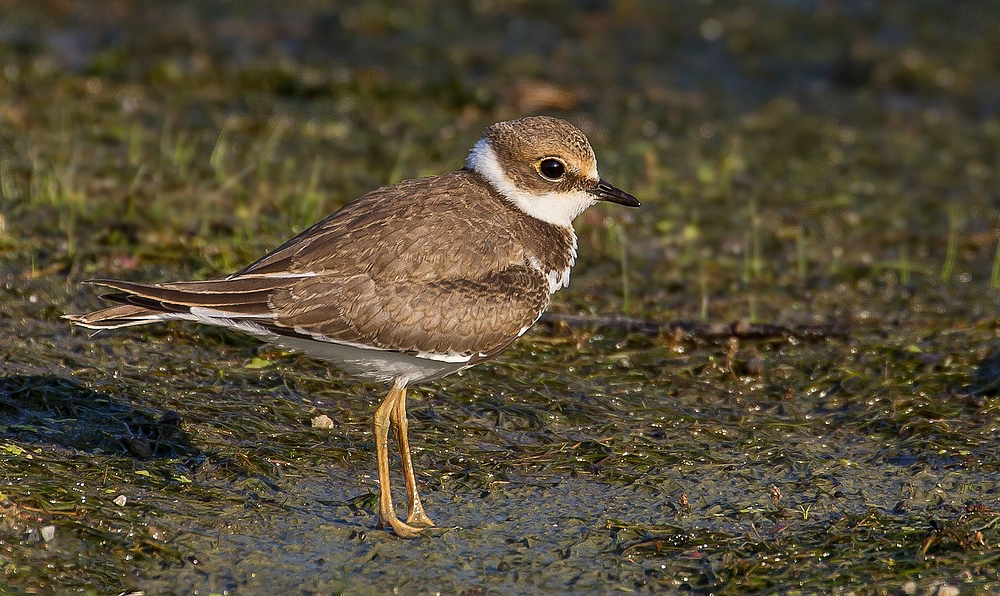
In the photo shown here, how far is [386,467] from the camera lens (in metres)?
6.41

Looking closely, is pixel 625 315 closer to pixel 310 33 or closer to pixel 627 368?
pixel 627 368

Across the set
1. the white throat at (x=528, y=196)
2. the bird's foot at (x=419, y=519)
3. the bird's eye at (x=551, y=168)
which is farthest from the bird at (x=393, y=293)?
the bird's eye at (x=551, y=168)

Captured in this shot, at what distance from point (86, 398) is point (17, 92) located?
572 centimetres

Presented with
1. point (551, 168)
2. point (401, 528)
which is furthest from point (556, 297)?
point (401, 528)

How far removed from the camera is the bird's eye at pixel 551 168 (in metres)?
7.20

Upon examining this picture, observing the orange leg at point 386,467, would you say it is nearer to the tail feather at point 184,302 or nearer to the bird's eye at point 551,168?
the tail feather at point 184,302

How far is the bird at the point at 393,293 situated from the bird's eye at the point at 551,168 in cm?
32

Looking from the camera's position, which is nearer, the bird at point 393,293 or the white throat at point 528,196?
the bird at point 393,293

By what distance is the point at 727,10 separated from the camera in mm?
14648

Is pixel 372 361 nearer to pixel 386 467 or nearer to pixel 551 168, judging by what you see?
pixel 386 467

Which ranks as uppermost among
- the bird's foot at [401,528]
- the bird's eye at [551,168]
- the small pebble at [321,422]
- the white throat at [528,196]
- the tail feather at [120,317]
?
the bird's eye at [551,168]

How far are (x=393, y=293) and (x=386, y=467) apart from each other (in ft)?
2.81

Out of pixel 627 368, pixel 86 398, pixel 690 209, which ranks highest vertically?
pixel 690 209

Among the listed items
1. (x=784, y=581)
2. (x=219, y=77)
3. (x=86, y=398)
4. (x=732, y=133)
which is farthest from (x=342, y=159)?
(x=784, y=581)
